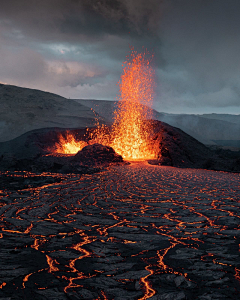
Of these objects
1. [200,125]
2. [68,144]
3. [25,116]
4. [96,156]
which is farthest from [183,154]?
[200,125]

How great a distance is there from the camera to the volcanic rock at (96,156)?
10.6 m

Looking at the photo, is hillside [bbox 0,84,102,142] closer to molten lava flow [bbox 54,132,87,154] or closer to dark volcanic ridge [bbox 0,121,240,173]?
dark volcanic ridge [bbox 0,121,240,173]

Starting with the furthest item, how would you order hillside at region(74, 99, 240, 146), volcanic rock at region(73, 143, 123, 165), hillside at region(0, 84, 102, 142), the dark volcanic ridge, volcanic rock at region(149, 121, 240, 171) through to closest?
hillside at region(74, 99, 240, 146) → hillside at region(0, 84, 102, 142) → volcanic rock at region(149, 121, 240, 171) → volcanic rock at region(73, 143, 123, 165) → the dark volcanic ridge

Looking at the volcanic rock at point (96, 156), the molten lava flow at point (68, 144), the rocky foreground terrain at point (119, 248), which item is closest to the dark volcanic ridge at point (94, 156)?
the volcanic rock at point (96, 156)

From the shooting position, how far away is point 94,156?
10.8m

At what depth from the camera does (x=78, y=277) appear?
1798mm

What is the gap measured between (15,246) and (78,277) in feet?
2.92

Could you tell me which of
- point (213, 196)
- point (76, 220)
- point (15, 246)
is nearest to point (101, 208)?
point (76, 220)

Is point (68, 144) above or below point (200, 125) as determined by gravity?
below

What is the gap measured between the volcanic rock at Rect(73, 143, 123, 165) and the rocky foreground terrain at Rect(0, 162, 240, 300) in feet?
20.2

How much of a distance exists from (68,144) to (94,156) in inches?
233

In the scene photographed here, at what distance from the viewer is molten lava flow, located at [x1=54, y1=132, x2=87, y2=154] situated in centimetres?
1552

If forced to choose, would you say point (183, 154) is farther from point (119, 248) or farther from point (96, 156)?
point (119, 248)

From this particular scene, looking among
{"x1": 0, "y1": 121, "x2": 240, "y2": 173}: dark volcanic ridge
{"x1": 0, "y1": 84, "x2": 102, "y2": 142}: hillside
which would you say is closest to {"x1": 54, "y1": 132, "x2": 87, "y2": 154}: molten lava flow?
{"x1": 0, "y1": 121, "x2": 240, "y2": 173}: dark volcanic ridge
